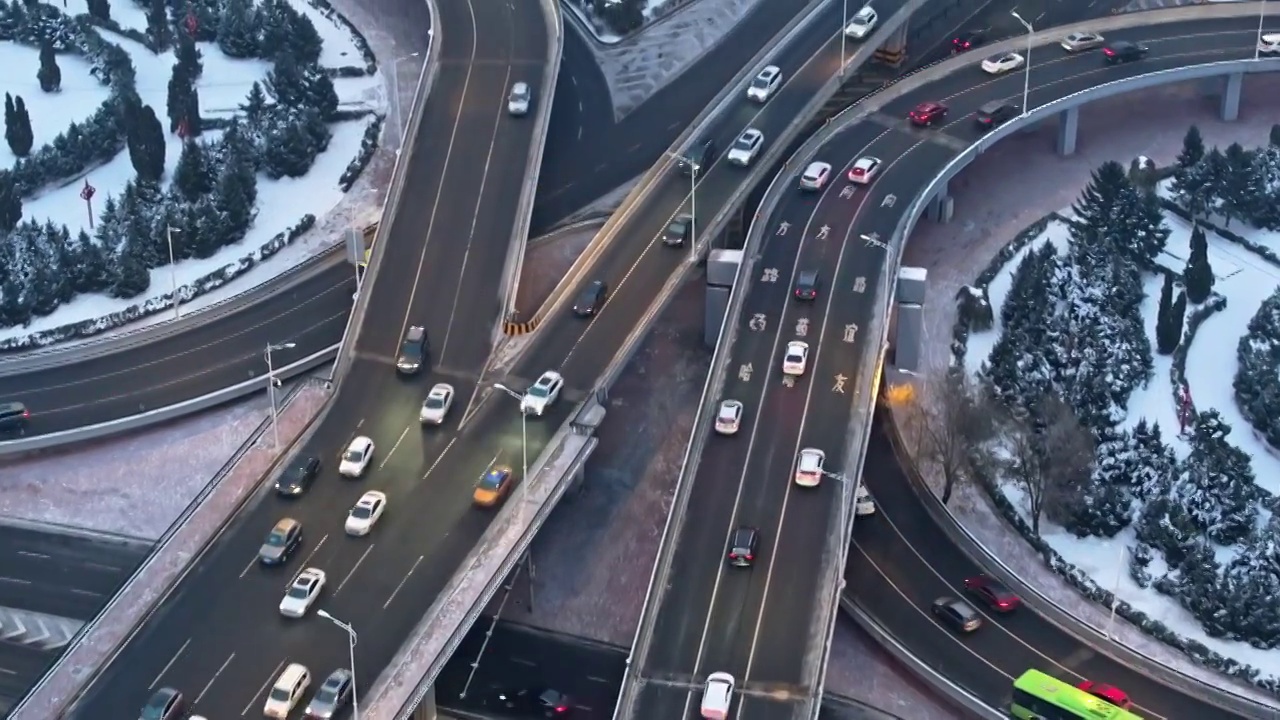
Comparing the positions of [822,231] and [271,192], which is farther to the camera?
[271,192]

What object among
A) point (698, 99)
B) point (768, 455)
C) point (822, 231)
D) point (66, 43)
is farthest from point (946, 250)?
point (66, 43)

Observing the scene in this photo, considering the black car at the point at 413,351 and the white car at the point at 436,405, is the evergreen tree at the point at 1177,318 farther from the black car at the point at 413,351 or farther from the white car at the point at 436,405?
the black car at the point at 413,351

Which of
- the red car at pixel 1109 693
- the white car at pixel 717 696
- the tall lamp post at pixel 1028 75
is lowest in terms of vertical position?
the white car at pixel 717 696

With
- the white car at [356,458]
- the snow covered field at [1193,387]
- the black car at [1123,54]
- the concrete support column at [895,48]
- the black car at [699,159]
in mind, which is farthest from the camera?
the concrete support column at [895,48]

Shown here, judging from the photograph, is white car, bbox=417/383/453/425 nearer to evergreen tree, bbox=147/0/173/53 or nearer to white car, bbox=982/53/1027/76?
white car, bbox=982/53/1027/76

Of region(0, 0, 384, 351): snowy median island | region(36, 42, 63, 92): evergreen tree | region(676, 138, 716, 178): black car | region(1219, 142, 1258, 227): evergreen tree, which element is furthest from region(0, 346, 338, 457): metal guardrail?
region(1219, 142, 1258, 227): evergreen tree

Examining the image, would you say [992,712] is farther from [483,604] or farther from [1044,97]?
[1044,97]

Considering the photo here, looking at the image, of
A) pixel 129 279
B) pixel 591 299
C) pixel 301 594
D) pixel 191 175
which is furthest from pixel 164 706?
pixel 191 175

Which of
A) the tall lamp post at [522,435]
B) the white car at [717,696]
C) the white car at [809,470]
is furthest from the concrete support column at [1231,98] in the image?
the white car at [717,696]
